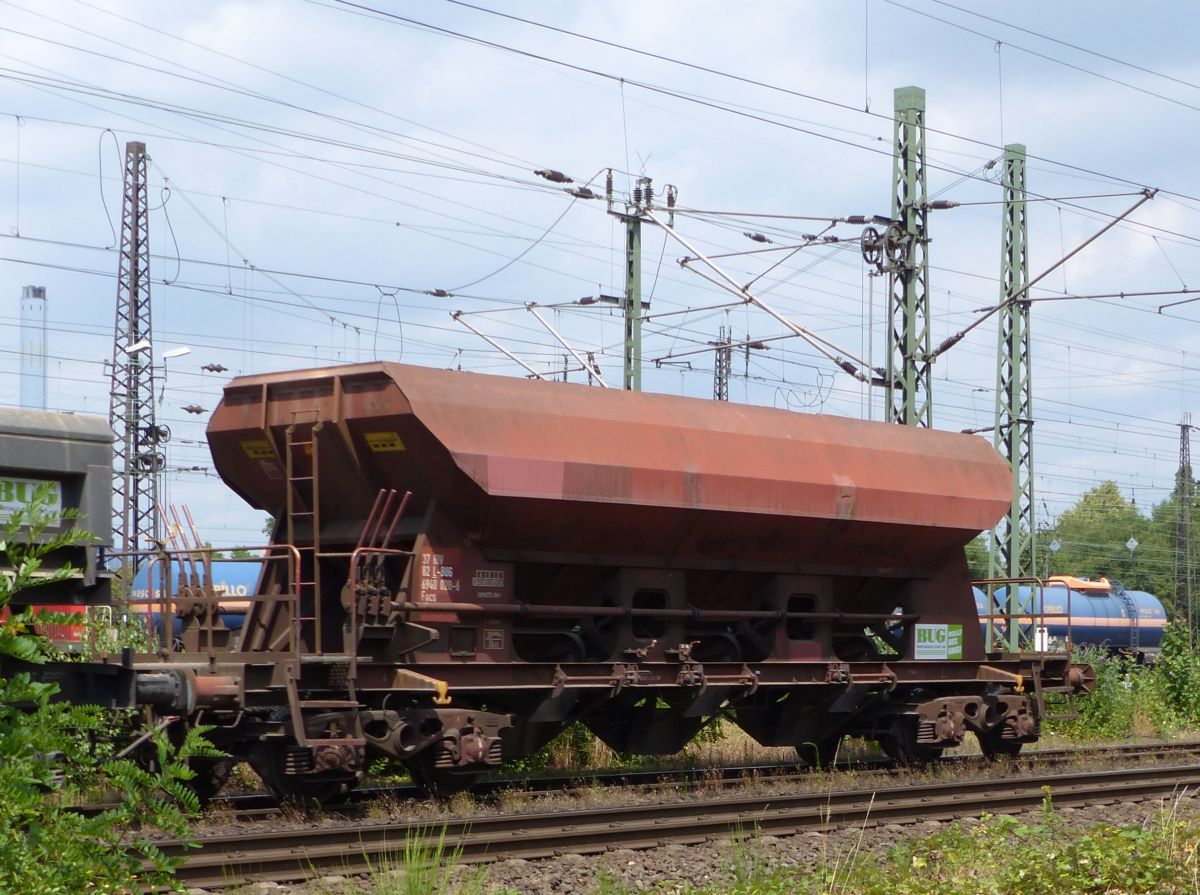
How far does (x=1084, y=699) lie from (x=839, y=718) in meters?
7.23

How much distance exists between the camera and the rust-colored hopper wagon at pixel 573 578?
11992 millimetres

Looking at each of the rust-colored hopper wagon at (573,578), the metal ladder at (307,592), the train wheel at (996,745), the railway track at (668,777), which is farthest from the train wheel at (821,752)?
the metal ladder at (307,592)

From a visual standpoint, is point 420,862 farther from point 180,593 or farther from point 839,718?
point 839,718

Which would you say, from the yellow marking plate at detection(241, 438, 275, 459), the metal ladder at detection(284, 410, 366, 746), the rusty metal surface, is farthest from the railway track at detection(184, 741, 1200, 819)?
the yellow marking plate at detection(241, 438, 275, 459)

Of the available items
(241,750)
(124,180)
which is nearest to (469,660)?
(241,750)

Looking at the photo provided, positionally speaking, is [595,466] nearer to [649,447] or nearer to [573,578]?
[649,447]

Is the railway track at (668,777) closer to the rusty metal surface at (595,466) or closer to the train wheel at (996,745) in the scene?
the train wheel at (996,745)

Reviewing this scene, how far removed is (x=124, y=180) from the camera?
29688mm

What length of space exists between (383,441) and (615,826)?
3866 millimetres

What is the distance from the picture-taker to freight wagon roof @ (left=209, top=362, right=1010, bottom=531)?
1222 cm

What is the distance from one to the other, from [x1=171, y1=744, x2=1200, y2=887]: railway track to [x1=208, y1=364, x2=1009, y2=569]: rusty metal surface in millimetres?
2531

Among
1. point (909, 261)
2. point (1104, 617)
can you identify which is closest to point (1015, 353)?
point (909, 261)

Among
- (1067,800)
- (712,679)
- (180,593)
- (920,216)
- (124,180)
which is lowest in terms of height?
(1067,800)

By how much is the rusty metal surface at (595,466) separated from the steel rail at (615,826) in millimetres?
2573
